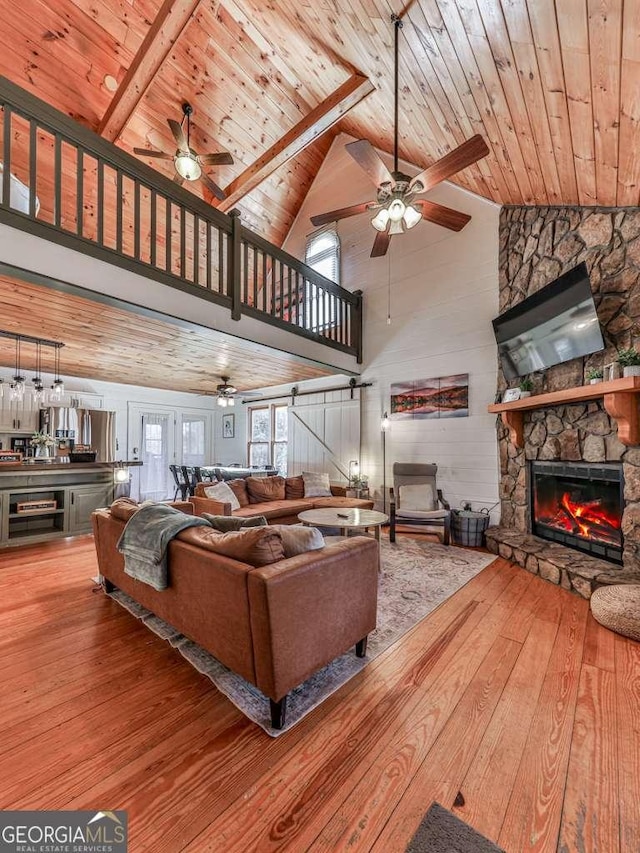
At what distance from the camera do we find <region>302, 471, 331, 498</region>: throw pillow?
5.66 metres

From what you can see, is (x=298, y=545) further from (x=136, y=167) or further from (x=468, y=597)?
(x=136, y=167)

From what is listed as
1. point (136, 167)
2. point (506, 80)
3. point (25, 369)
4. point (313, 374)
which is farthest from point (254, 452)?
point (506, 80)

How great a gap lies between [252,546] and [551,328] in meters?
3.64

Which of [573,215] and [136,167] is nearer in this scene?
[136,167]

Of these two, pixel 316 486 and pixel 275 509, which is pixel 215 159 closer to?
pixel 275 509

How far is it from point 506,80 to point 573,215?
5.42ft

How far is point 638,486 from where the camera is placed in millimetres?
3062

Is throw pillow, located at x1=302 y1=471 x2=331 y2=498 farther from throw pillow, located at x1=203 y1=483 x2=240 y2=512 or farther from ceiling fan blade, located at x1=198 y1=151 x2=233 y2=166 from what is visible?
ceiling fan blade, located at x1=198 y1=151 x2=233 y2=166

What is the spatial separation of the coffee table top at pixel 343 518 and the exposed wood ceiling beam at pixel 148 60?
183 inches

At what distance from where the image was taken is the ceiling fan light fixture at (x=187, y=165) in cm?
390

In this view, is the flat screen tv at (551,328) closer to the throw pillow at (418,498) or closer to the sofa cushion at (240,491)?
the throw pillow at (418,498)

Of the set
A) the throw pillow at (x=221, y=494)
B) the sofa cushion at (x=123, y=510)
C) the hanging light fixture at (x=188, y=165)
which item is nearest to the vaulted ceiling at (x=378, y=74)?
the hanging light fixture at (x=188, y=165)
